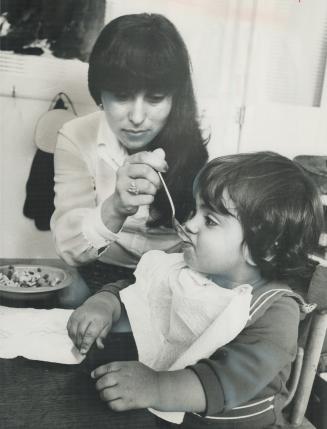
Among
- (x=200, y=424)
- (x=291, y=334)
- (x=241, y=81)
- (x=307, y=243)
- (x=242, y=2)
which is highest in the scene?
(x=242, y=2)

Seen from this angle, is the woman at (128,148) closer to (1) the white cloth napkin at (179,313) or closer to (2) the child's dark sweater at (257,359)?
(1) the white cloth napkin at (179,313)

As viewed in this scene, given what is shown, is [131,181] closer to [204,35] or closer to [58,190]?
[58,190]

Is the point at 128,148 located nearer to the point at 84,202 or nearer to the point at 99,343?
the point at 84,202

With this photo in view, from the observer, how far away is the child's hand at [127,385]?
53 cm

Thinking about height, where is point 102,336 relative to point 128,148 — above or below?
below

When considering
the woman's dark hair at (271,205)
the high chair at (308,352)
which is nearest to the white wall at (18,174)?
the woman's dark hair at (271,205)

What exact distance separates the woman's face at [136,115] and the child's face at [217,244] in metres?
0.13

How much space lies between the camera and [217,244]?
0.64m

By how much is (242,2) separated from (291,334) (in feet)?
1.68

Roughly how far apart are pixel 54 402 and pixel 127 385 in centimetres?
10

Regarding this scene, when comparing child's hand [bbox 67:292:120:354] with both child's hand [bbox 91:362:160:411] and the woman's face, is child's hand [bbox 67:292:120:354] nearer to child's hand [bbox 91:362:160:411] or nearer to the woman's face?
child's hand [bbox 91:362:160:411]

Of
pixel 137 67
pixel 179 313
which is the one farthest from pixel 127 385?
pixel 137 67

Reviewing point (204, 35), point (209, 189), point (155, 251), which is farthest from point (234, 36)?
point (155, 251)

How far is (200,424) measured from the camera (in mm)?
620
